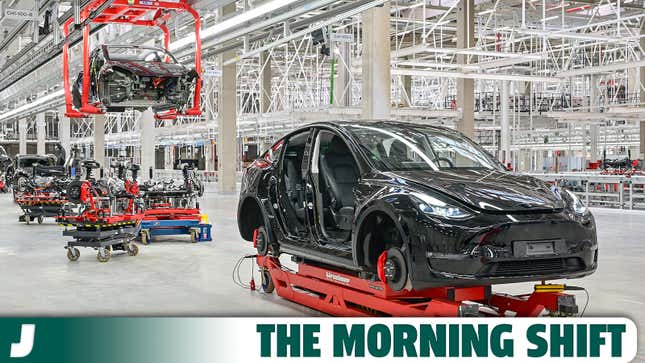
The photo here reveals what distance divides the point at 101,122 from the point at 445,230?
31244mm

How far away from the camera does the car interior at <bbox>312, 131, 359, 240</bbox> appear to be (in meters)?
5.72

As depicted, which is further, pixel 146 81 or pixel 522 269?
pixel 146 81

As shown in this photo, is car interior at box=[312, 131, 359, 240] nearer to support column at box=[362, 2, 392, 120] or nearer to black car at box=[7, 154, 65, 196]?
support column at box=[362, 2, 392, 120]

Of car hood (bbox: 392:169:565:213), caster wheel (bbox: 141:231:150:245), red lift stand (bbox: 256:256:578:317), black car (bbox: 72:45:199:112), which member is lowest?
caster wheel (bbox: 141:231:150:245)

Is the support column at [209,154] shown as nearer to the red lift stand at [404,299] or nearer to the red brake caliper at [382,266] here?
the red lift stand at [404,299]

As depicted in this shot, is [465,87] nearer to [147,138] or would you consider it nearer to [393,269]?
[147,138]

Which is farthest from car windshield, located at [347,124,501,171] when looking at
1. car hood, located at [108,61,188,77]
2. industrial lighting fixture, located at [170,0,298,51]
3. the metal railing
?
the metal railing

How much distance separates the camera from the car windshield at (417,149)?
215 inches

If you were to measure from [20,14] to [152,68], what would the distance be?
4.49 meters

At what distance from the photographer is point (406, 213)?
4.71 meters

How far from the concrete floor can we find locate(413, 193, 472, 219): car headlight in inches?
53.7

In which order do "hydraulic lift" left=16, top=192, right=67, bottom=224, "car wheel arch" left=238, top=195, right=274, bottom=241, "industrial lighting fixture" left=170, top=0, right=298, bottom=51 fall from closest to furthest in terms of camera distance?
"car wheel arch" left=238, top=195, right=274, bottom=241 → "industrial lighting fixture" left=170, top=0, right=298, bottom=51 → "hydraulic lift" left=16, top=192, right=67, bottom=224

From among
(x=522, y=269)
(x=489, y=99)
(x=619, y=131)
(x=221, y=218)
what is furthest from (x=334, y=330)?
(x=619, y=131)

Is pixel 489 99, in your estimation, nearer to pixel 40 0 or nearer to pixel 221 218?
pixel 221 218
